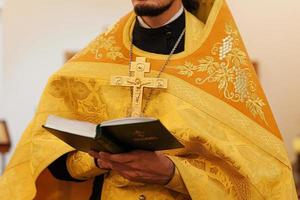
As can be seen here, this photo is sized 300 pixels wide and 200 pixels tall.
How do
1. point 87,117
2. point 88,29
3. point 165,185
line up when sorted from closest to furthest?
point 165,185 < point 87,117 < point 88,29

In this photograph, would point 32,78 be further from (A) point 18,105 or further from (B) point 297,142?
(B) point 297,142

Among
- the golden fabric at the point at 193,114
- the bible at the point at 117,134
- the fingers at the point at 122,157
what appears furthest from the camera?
the golden fabric at the point at 193,114

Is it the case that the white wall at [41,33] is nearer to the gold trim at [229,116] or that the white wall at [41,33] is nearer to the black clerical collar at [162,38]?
the black clerical collar at [162,38]

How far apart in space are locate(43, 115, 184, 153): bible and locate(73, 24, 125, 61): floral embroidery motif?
0.51 metres

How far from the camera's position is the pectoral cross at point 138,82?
1.50m

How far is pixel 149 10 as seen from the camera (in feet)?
4.99

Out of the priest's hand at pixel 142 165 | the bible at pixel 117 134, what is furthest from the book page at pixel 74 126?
the priest's hand at pixel 142 165

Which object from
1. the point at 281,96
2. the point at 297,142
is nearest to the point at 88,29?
the point at 281,96

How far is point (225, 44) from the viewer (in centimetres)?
162

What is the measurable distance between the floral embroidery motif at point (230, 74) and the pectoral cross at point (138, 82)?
0.09m

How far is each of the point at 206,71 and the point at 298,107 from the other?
8.48 ft

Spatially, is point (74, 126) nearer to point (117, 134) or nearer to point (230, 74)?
point (117, 134)

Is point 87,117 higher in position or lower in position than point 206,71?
lower

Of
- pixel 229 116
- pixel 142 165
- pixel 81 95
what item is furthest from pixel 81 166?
pixel 229 116
